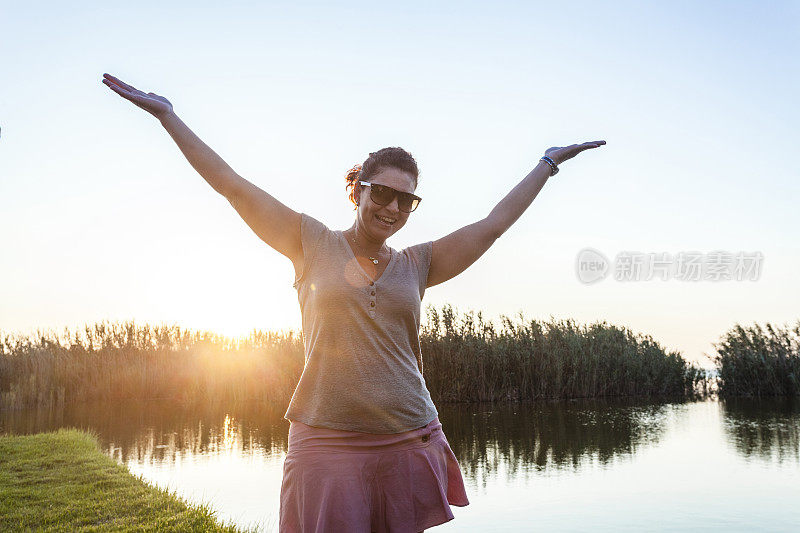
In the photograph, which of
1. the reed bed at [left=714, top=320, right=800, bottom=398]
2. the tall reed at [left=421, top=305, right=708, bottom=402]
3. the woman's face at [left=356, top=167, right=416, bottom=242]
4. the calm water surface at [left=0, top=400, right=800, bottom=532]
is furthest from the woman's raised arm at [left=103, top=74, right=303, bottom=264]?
the reed bed at [left=714, top=320, right=800, bottom=398]

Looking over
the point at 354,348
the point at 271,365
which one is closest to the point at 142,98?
the point at 354,348

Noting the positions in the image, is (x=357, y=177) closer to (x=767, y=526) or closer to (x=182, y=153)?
(x=182, y=153)

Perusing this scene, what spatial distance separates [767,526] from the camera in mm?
4262

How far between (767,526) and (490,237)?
3398mm

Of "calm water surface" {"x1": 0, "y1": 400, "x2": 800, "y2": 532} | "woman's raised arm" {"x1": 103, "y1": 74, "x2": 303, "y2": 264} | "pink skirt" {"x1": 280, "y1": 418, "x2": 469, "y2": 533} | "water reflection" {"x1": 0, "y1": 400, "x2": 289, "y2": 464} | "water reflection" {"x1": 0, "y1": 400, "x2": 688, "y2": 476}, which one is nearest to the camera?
"pink skirt" {"x1": 280, "y1": 418, "x2": 469, "y2": 533}

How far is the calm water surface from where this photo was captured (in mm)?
4535

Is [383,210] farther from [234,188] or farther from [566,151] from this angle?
[566,151]

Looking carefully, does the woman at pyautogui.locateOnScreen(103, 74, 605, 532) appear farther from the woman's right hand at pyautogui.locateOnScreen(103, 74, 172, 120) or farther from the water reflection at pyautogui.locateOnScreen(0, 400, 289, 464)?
the water reflection at pyautogui.locateOnScreen(0, 400, 289, 464)

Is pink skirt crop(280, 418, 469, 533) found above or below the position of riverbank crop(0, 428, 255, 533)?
above

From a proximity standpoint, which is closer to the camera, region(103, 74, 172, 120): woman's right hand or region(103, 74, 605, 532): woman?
region(103, 74, 605, 532): woman

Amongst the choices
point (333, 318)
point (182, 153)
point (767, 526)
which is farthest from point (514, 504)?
point (182, 153)

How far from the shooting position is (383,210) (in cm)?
204

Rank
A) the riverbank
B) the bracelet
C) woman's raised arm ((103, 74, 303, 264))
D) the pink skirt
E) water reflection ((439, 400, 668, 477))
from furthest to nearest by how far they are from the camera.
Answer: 1. water reflection ((439, 400, 668, 477))
2. the riverbank
3. the bracelet
4. woman's raised arm ((103, 74, 303, 264))
5. the pink skirt

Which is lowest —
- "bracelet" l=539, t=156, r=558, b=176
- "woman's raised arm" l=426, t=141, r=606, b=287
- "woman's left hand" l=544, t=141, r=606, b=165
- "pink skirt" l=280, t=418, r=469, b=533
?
"pink skirt" l=280, t=418, r=469, b=533
